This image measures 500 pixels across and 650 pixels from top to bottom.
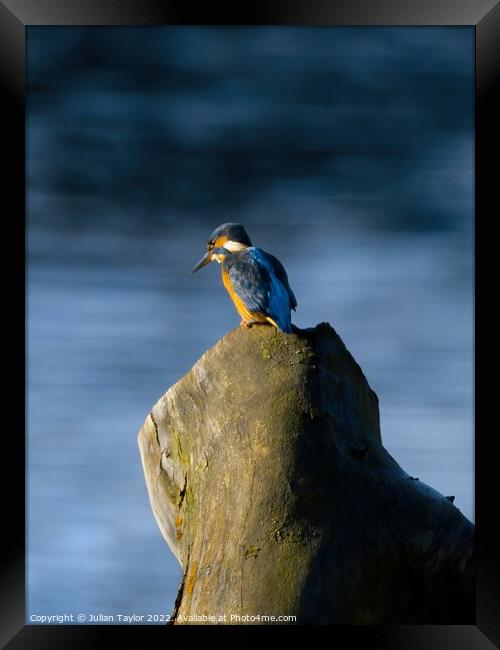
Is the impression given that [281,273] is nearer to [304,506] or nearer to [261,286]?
[261,286]

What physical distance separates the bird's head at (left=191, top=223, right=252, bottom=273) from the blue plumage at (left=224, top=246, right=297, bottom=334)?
0.17 m

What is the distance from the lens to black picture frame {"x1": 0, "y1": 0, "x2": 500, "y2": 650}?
3.82m

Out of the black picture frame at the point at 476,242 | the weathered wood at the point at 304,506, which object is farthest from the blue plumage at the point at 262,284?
the black picture frame at the point at 476,242

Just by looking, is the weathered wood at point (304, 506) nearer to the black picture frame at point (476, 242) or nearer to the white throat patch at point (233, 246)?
the black picture frame at point (476, 242)

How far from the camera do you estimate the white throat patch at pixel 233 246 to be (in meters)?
4.91

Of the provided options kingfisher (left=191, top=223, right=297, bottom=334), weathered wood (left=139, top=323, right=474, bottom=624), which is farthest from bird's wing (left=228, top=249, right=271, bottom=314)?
weathered wood (left=139, top=323, right=474, bottom=624)

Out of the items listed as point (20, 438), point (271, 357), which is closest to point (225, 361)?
point (271, 357)

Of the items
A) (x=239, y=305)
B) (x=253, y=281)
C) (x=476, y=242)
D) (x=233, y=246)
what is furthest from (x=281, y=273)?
(x=476, y=242)

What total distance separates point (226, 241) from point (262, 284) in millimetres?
683

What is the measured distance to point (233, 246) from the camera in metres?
4.95

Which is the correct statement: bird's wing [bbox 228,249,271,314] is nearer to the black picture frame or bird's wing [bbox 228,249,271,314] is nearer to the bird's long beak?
the bird's long beak

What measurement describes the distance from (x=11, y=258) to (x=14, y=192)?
0.32 meters

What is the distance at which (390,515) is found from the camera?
4.00 metres

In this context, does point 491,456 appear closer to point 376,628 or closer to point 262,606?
point 376,628
